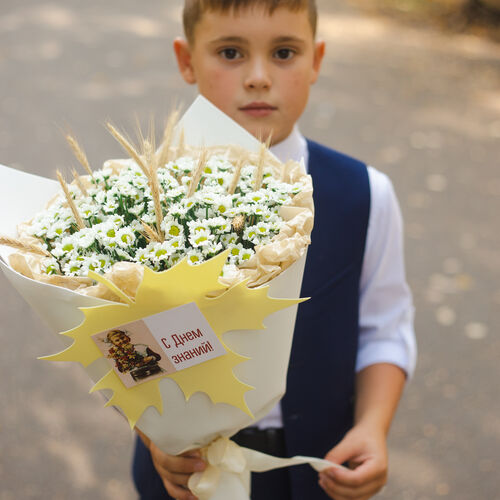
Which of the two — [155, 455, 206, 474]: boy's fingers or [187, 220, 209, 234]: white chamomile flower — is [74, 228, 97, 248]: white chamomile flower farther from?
[155, 455, 206, 474]: boy's fingers

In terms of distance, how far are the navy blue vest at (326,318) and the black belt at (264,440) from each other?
0.03 meters

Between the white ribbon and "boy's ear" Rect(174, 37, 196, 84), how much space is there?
85 centimetres

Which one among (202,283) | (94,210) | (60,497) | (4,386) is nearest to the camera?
(202,283)

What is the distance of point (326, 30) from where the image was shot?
265 inches

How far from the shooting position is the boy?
4.24 feet

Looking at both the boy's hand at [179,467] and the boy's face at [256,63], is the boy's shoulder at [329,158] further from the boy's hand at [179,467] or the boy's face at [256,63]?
the boy's hand at [179,467]

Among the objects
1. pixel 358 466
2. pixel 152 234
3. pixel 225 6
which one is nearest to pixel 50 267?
pixel 152 234

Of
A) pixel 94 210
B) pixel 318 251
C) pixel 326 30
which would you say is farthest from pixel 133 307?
pixel 326 30

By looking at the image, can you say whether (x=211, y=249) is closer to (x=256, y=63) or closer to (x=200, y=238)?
(x=200, y=238)

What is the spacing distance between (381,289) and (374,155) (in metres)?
3.37

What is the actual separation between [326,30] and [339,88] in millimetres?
1337

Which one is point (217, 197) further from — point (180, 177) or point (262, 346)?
point (262, 346)

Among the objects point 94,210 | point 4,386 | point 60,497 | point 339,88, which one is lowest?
point 60,497

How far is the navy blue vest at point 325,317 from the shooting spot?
144cm
